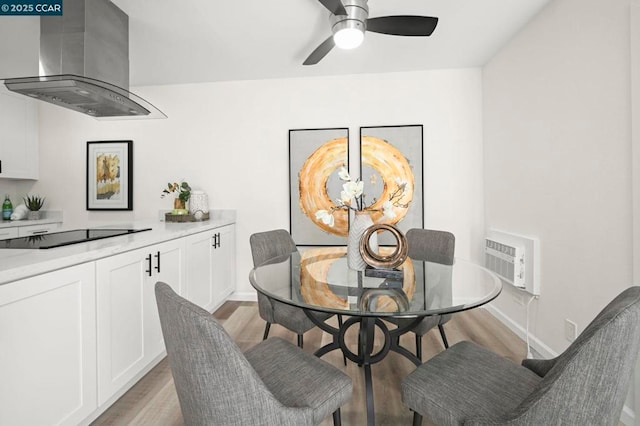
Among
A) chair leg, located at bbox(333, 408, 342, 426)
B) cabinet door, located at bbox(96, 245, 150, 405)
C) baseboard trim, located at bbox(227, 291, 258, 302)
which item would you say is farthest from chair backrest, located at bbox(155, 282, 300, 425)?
baseboard trim, located at bbox(227, 291, 258, 302)

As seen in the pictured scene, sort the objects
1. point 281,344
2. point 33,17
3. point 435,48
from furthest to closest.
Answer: point 435,48, point 33,17, point 281,344

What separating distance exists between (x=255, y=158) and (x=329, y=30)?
155 cm

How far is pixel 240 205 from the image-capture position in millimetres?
3615

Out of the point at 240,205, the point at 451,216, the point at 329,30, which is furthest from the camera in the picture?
the point at 240,205

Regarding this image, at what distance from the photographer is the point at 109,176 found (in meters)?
3.69

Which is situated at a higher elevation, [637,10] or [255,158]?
[637,10]

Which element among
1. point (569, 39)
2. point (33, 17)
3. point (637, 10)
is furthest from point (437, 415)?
point (33, 17)

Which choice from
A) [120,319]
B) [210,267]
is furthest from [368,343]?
[210,267]

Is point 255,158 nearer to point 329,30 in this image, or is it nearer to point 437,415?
point 329,30

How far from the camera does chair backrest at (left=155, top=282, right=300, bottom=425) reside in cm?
84

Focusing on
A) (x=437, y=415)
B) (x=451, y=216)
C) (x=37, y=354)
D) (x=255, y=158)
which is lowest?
(x=437, y=415)

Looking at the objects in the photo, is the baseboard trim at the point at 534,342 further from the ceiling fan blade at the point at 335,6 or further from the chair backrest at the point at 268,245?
the ceiling fan blade at the point at 335,6

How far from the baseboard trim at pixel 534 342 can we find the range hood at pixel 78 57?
3462 mm

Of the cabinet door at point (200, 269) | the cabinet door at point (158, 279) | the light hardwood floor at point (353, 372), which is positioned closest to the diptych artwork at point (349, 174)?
the cabinet door at point (200, 269)
